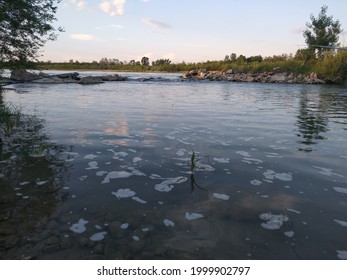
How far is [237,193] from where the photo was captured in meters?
6.52

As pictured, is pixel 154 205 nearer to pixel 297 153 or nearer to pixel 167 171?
pixel 167 171

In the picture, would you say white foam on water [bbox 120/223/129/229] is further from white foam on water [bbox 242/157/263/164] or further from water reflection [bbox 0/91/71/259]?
white foam on water [bbox 242/157/263/164]

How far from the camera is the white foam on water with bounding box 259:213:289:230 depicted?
5188 mm

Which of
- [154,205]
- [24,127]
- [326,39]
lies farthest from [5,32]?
[326,39]

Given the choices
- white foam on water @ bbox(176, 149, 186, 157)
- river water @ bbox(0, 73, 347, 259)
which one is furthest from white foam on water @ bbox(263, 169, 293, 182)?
white foam on water @ bbox(176, 149, 186, 157)

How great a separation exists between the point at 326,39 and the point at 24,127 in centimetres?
7847

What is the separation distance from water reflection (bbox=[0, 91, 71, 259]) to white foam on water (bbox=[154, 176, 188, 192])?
6.71 ft

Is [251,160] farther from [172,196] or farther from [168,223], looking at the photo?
[168,223]

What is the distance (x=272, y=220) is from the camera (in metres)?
5.39

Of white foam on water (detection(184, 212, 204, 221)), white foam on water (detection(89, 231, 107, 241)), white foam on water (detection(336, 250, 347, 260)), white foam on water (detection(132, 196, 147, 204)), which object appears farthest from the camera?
white foam on water (detection(132, 196, 147, 204))

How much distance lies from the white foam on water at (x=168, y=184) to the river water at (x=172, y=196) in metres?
0.02

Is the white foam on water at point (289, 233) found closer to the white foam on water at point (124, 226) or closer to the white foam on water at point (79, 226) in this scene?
the white foam on water at point (124, 226)

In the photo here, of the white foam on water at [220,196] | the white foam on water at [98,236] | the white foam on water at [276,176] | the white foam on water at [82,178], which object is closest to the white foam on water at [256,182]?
the white foam on water at [276,176]

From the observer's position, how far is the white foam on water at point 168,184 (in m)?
6.71
